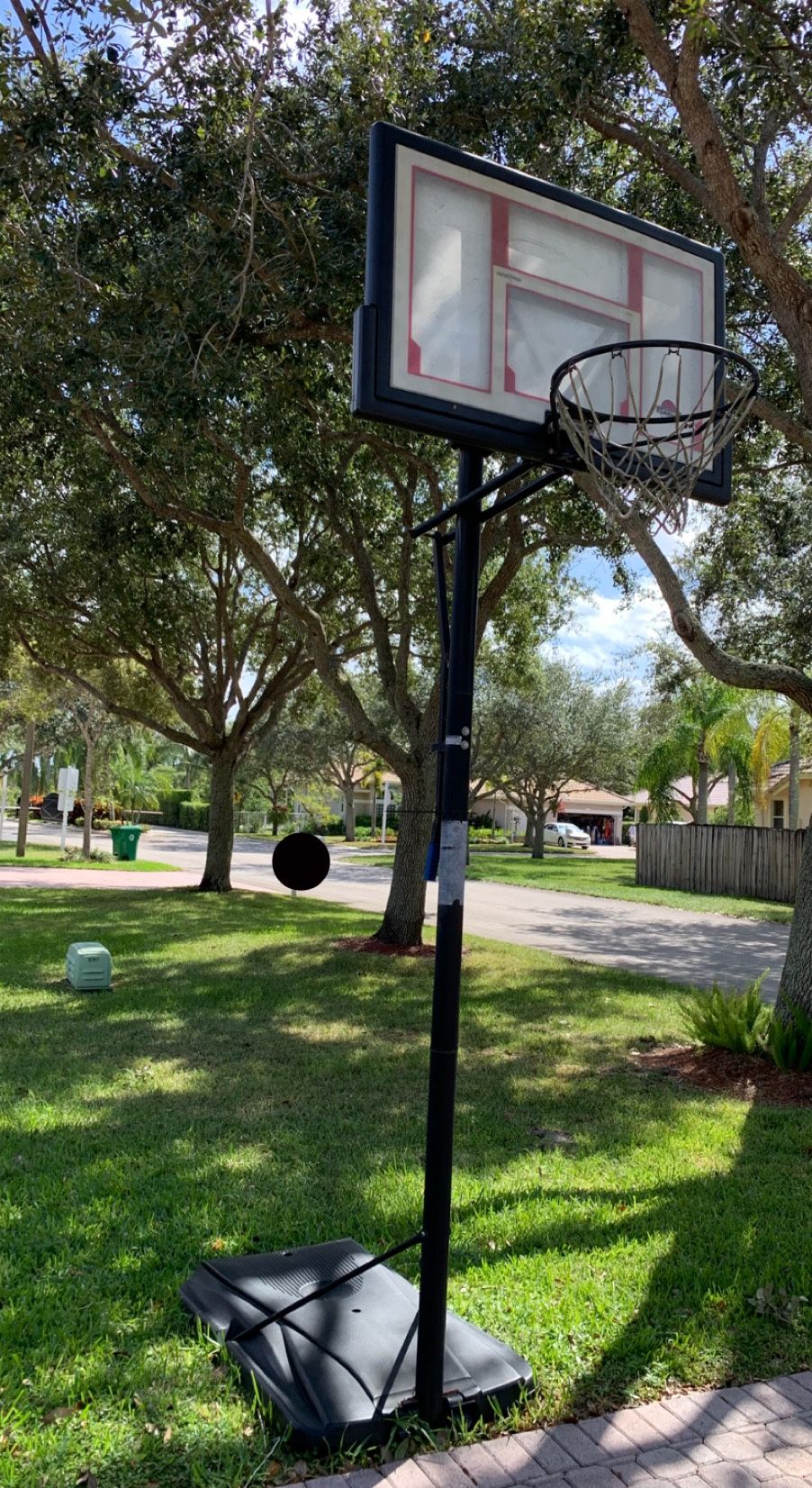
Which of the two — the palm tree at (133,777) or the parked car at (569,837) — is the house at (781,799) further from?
the palm tree at (133,777)

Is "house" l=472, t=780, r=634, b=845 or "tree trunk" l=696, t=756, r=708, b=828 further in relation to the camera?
"house" l=472, t=780, r=634, b=845

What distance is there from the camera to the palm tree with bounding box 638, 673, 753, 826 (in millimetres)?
29391

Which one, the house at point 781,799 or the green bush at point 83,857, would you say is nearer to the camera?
the green bush at point 83,857

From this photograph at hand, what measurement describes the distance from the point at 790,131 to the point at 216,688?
14213mm

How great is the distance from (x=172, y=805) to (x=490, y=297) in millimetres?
71023

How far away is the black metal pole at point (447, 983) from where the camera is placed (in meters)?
3.06

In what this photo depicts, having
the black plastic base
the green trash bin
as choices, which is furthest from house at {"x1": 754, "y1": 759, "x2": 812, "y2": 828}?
the black plastic base

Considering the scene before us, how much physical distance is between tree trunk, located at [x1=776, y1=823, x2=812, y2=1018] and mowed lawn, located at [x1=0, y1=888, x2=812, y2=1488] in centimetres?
117

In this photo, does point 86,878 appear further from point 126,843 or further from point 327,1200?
point 327,1200

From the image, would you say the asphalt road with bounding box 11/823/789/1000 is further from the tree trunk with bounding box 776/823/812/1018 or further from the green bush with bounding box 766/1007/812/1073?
the green bush with bounding box 766/1007/812/1073

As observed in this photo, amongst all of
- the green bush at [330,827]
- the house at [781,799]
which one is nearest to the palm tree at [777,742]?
the house at [781,799]

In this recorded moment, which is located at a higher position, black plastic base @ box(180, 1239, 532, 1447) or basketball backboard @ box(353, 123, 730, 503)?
basketball backboard @ box(353, 123, 730, 503)

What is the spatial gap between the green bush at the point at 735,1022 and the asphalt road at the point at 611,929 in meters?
3.77

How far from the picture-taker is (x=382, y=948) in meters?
13.4
